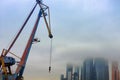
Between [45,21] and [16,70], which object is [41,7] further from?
[16,70]

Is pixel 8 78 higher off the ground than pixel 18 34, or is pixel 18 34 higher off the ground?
pixel 18 34

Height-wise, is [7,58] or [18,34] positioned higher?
[18,34]

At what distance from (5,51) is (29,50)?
8683mm

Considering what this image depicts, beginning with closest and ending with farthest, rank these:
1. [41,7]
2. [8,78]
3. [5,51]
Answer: [8,78] < [5,51] < [41,7]

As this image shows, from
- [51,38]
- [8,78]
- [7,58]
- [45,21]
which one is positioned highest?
[45,21]

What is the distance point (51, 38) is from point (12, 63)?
56.1 feet

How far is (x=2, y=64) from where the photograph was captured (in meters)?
87.4

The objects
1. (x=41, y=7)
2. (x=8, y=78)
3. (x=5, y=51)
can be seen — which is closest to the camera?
(x=8, y=78)

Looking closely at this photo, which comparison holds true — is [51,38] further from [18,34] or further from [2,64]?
[2,64]

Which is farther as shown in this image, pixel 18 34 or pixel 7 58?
pixel 18 34

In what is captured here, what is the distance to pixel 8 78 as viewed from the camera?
8631 centimetres

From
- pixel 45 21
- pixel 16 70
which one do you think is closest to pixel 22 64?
pixel 16 70

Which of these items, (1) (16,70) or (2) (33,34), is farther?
(2) (33,34)

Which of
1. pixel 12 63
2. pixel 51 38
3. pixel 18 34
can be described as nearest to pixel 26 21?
pixel 18 34
